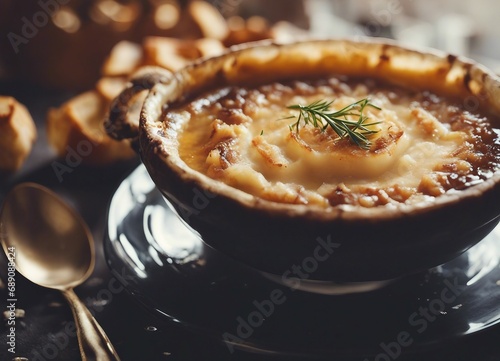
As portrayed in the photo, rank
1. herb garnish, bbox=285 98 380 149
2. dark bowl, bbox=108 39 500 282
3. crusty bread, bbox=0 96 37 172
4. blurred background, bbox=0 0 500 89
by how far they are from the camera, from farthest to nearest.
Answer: blurred background, bbox=0 0 500 89 < crusty bread, bbox=0 96 37 172 < herb garnish, bbox=285 98 380 149 < dark bowl, bbox=108 39 500 282

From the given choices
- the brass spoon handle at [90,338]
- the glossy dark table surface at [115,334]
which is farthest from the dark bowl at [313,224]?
the brass spoon handle at [90,338]

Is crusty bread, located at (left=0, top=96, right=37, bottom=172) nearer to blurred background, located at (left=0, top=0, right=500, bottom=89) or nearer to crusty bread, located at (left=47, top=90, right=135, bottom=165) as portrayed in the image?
crusty bread, located at (left=47, top=90, right=135, bottom=165)

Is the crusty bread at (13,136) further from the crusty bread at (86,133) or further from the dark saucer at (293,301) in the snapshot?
the dark saucer at (293,301)

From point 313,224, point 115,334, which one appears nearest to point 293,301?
point 313,224

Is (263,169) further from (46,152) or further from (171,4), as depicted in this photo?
(171,4)

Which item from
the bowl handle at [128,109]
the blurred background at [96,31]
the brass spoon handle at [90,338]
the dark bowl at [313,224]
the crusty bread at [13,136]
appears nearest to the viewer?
the dark bowl at [313,224]

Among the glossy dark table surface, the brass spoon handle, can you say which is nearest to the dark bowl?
the glossy dark table surface
